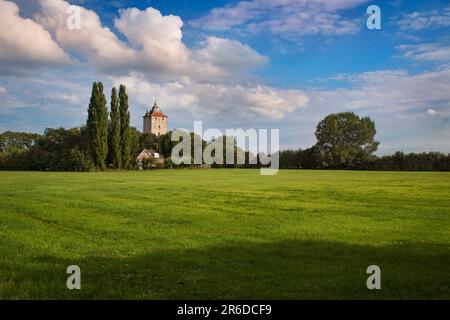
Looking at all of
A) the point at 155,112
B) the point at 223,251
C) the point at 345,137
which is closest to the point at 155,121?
the point at 155,112

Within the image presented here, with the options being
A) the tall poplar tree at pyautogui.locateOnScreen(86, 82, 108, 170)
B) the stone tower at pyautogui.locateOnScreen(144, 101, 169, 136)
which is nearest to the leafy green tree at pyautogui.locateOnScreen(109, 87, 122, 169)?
the tall poplar tree at pyautogui.locateOnScreen(86, 82, 108, 170)

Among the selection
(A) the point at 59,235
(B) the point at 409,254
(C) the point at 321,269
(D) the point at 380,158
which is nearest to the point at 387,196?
(B) the point at 409,254

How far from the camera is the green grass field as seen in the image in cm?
698

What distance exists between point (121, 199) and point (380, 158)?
7581 centimetres

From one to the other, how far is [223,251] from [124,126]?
224 feet

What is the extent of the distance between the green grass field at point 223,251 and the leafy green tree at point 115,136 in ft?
184

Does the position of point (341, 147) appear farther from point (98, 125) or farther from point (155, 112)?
point (155, 112)

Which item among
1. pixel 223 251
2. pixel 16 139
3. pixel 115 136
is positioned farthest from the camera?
pixel 16 139

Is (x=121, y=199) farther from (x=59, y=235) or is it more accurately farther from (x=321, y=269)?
(x=321, y=269)

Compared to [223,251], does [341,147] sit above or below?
above

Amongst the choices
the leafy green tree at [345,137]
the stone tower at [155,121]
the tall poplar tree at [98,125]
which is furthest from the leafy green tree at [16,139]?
the leafy green tree at [345,137]

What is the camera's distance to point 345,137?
96.9 metres
